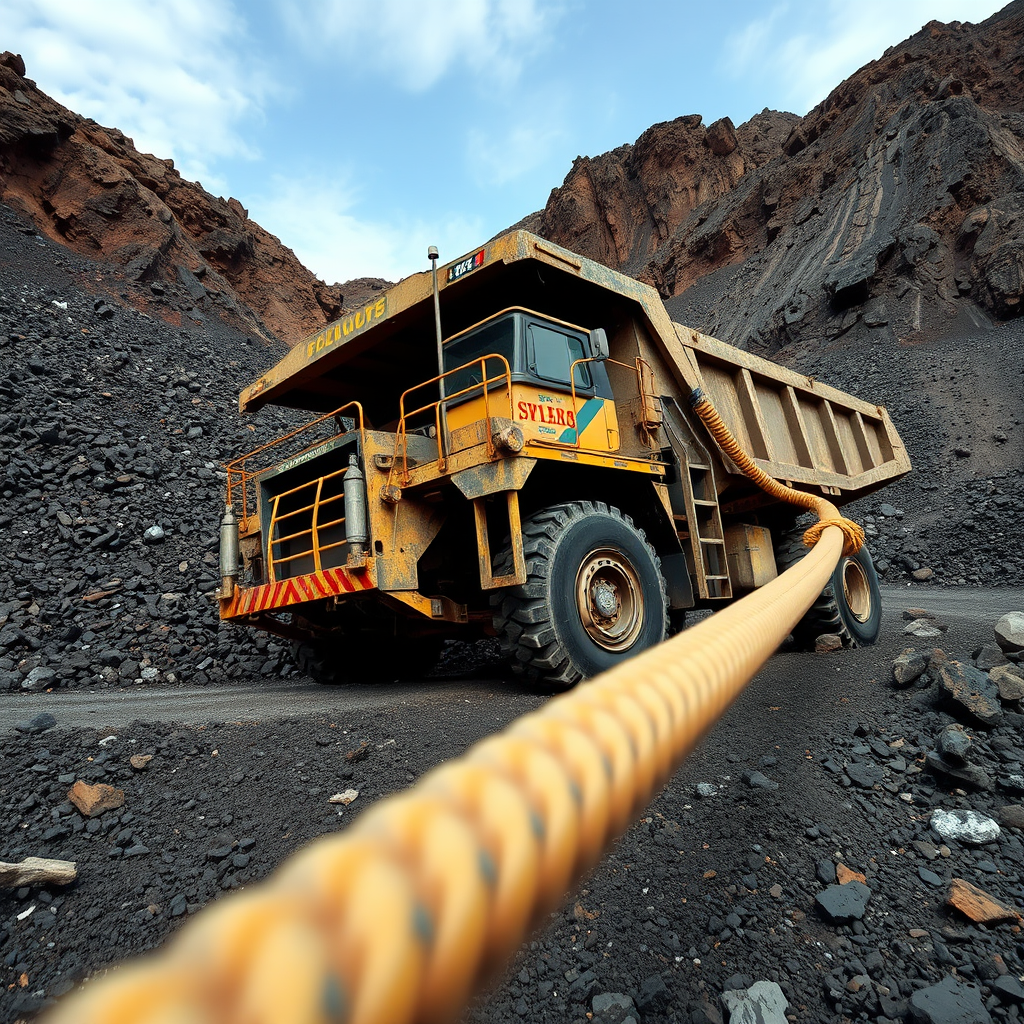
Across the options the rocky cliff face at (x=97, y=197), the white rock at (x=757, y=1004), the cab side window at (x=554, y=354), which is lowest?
the white rock at (x=757, y=1004)

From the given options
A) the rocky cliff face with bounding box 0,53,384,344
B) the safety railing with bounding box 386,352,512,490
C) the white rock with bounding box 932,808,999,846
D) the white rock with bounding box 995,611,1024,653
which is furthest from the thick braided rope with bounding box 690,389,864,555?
the rocky cliff face with bounding box 0,53,384,344

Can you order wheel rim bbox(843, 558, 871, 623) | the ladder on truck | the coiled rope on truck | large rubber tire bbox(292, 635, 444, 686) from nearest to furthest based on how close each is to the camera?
the coiled rope on truck → the ladder on truck → large rubber tire bbox(292, 635, 444, 686) → wheel rim bbox(843, 558, 871, 623)

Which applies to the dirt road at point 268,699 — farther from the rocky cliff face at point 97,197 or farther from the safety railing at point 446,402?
the rocky cliff face at point 97,197

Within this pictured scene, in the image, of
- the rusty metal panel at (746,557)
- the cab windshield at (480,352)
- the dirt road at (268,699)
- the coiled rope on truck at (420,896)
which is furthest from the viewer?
the rusty metal panel at (746,557)

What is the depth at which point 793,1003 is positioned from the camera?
1.78 meters

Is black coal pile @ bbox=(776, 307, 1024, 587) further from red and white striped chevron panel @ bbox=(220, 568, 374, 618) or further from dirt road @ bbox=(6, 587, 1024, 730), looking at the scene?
red and white striped chevron panel @ bbox=(220, 568, 374, 618)

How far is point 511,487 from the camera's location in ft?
15.2

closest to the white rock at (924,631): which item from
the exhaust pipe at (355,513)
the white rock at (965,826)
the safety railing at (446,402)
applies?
the white rock at (965,826)

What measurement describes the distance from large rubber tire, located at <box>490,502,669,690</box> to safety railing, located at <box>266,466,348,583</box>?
4.80ft

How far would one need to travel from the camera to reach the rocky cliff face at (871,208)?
27.8 metres

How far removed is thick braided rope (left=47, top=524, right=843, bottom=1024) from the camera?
37cm

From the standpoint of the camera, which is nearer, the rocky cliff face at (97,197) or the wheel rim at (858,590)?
the wheel rim at (858,590)

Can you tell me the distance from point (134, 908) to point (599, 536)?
12.0ft

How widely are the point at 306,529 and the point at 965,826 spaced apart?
197 inches
